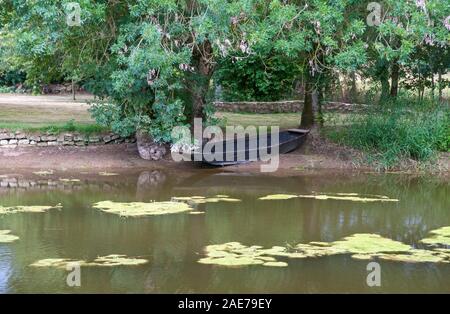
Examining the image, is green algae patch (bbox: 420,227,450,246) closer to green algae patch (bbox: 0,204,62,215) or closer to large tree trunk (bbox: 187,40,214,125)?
green algae patch (bbox: 0,204,62,215)

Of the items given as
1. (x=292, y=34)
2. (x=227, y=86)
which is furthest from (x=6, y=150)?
(x=227, y=86)

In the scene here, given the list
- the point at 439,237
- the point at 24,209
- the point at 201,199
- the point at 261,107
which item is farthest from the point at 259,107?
the point at 439,237

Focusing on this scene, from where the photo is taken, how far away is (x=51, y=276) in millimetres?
7656

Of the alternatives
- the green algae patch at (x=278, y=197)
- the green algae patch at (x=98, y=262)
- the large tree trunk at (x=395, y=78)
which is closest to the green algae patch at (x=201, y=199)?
the green algae patch at (x=278, y=197)

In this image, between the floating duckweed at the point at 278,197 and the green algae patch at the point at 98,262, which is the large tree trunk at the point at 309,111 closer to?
the floating duckweed at the point at 278,197

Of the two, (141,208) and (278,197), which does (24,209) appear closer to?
(141,208)

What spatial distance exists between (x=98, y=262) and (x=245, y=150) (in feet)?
27.0

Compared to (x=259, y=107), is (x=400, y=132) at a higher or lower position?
lower

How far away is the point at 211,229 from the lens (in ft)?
33.4

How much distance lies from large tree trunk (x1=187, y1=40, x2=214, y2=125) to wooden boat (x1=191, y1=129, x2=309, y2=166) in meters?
0.87

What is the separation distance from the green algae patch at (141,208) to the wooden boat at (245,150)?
13.1 ft

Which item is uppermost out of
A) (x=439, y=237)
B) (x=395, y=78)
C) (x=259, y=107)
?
(x=395, y=78)

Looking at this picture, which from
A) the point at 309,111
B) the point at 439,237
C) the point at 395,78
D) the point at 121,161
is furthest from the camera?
the point at 395,78
